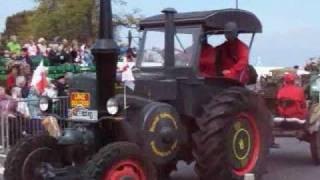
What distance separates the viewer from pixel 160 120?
8.70m

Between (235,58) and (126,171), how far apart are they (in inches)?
109

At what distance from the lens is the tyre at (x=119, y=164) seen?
24.6 ft

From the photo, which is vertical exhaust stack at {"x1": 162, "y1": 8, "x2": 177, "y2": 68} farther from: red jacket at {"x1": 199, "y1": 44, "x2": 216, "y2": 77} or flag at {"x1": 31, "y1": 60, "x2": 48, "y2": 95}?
flag at {"x1": 31, "y1": 60, "x2": 48, "y2": 95}

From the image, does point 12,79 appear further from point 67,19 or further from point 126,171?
point 67,19

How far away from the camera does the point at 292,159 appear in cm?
1254

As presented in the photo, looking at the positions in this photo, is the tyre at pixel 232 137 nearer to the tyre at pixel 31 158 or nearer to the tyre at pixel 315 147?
the tyre at pixel 31 158

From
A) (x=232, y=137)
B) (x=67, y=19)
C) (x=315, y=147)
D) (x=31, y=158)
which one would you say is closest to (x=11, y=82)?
(x=315, y=147)

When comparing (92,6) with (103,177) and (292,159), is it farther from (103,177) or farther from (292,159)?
(103,177)

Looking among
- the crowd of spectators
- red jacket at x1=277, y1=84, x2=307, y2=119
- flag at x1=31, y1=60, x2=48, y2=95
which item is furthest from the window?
flag at x1=31, y1=60, x2=48, y2=95

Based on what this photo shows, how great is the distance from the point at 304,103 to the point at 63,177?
5418 millimetres

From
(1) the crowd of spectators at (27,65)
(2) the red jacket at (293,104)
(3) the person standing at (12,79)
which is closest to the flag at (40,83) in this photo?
(1) the crowd of spectators at (27,65)

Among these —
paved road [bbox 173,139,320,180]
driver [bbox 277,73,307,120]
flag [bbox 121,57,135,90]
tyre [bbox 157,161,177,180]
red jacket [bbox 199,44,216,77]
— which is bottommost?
paved road [bbox 173,139,320,180]

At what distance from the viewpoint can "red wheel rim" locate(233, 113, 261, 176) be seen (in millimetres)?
9555

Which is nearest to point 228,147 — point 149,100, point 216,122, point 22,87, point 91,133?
point 216,122
